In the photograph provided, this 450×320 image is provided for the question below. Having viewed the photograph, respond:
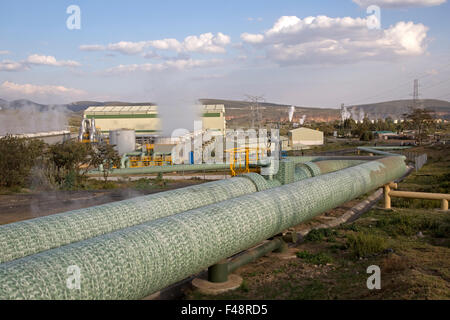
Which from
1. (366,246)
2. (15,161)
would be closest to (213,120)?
(15,161)

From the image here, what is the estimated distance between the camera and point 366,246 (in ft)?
32.5

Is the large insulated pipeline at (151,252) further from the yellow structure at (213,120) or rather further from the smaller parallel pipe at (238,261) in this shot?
the yellow structure at (213,120)

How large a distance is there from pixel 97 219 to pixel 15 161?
17852mm

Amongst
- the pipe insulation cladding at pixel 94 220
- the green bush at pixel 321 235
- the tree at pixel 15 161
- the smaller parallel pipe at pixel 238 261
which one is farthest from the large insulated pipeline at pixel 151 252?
the tree at pixel 15 161

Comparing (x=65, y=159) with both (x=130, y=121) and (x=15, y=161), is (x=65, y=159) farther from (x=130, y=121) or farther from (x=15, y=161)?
(x=130, y=121)

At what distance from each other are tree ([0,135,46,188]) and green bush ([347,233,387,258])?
1890 cm

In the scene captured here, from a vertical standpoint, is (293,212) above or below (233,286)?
above

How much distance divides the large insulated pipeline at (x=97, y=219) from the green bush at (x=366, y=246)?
2.95 metres

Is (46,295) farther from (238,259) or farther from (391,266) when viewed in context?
(391,266)

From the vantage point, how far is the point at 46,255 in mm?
4953

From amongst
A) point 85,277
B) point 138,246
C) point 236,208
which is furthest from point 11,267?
point 236,208

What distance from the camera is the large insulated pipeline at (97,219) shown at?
646 cm

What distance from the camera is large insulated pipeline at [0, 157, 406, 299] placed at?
179 inches
